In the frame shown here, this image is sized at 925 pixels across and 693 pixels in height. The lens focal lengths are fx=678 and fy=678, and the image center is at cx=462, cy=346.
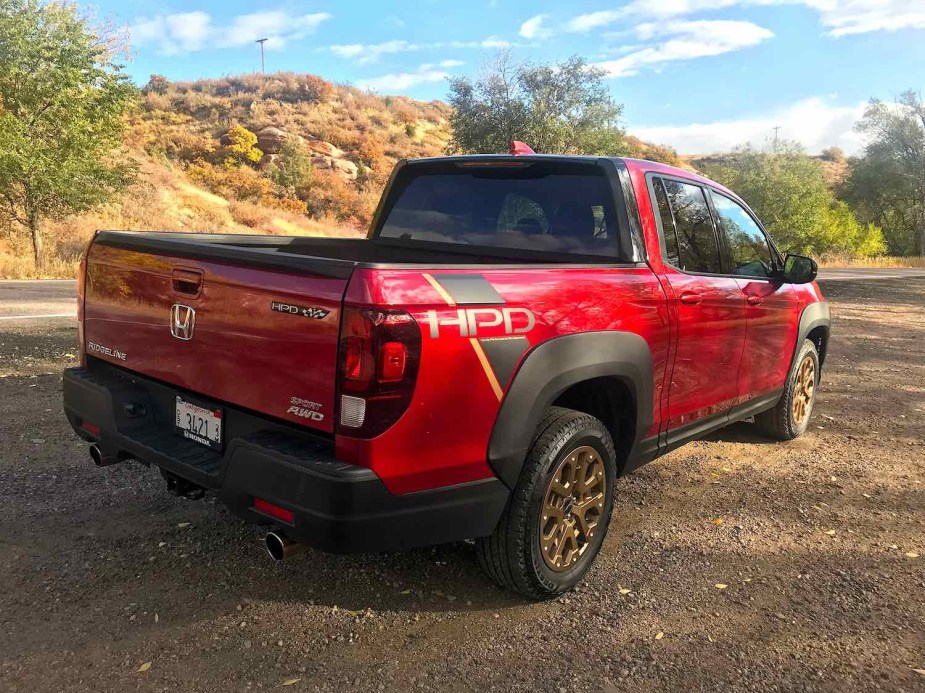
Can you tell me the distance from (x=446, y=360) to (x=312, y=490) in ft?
1.94

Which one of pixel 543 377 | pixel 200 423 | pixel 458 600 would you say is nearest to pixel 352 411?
pixel 543 377

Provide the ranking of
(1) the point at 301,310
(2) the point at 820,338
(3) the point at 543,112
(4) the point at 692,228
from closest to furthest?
(1) the point at 301,310 < (4) the point at 692,228 < (2) the point at 820,338 < (3) the point at 543,112

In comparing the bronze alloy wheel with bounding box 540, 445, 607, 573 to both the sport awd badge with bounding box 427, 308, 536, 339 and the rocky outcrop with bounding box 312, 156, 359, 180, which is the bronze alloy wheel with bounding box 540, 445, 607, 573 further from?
the rocky outcrop with bounding box 312, 156, 359, 180

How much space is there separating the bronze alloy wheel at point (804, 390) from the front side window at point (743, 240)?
1.00m

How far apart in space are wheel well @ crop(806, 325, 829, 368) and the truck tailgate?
4.29 metres

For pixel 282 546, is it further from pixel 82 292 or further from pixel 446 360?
pixel 82 292

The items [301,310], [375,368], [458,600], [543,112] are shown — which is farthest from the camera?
[543,112]

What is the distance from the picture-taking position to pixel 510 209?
143 inches

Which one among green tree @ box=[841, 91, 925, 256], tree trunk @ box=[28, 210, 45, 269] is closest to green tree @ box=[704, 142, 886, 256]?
green tree @ box=[841, 91, 925, 256]

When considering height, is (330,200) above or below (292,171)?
below

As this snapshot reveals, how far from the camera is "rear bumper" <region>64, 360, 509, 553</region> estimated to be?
84.4 inches

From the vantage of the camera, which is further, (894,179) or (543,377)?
(894,179)

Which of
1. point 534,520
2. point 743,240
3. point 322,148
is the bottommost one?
point 534,520

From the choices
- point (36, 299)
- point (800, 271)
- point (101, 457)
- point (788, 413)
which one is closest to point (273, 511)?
point (101, 457)
